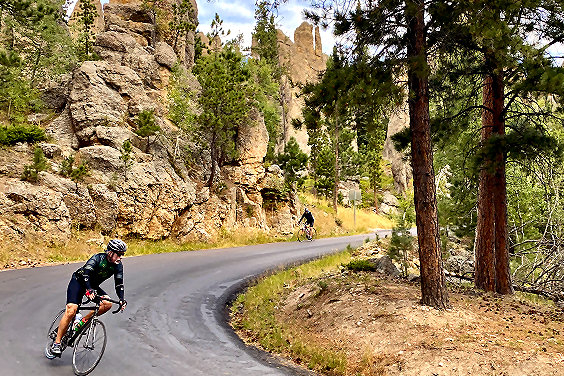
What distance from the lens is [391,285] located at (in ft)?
34.9

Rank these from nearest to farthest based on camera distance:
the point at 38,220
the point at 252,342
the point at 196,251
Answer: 1. the point at 252,342
2. the point at 38,220
3. the point at 196,251

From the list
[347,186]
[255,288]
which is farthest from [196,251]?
[347,186]

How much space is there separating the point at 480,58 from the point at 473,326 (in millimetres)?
7676

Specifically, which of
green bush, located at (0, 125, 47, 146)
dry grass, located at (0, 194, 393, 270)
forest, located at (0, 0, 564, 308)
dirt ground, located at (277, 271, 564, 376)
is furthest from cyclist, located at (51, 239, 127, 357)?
green bush, located at (0, 125, 47, 146)

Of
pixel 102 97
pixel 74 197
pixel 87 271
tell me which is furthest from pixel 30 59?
pixel 87 271

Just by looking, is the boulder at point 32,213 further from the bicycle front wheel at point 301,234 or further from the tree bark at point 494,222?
the tree bark at point 494,222

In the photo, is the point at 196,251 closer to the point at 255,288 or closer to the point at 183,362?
the point at 255,288

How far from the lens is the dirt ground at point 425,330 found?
5.98m

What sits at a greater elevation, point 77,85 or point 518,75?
point 77,85

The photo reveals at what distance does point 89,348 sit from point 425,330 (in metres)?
5.42

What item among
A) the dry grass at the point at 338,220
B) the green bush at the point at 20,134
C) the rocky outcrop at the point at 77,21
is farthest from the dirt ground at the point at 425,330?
the rocky outcrop at the point at 77,21

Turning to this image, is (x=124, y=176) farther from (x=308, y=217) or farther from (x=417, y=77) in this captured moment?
(x=417, y=77)

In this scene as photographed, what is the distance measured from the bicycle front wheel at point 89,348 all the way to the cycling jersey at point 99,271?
56 cm

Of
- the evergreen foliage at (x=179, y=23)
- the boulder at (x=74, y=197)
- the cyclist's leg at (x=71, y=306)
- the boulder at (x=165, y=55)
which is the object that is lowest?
the cyclist's leg at (x=71, y=306)
